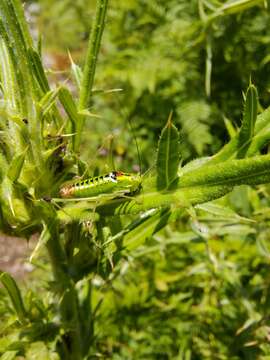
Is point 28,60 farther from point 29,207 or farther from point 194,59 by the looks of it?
point 194,59

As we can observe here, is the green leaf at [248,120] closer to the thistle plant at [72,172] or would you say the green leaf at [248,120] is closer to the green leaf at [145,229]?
the thistle plant at [72,172]

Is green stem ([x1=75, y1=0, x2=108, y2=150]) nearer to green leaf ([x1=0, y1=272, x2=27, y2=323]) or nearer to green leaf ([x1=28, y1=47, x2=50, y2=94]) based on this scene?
green leaf ([x1=28, y1=47, x2=50, y2=94])

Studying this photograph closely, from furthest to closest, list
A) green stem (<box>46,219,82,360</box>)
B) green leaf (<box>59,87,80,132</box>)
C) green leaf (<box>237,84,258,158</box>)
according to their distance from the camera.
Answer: green stem (<box>46,219,82,360</box>), green leaf (<box>59,87,80,132</box>), green leaf (<box>237,84,258,158</box>)

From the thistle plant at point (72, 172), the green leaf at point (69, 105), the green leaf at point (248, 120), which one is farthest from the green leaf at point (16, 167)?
the green leaf at point (248, 120)

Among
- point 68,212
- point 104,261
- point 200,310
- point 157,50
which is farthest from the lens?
point 157,50

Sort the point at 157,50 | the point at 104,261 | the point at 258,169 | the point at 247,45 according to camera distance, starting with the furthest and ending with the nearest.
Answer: the point at 157,50
the point at 247,45
the point at 104,261
the point at 258,169

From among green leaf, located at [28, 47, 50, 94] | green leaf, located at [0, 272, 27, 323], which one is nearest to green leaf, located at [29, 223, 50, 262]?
green leaf, located at [0, 272, 27, 323]

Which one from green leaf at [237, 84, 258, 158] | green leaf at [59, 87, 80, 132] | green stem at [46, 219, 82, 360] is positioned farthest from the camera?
green stem at [46, 219, 82, 360]

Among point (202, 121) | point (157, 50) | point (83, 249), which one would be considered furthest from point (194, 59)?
point (83, 249)
